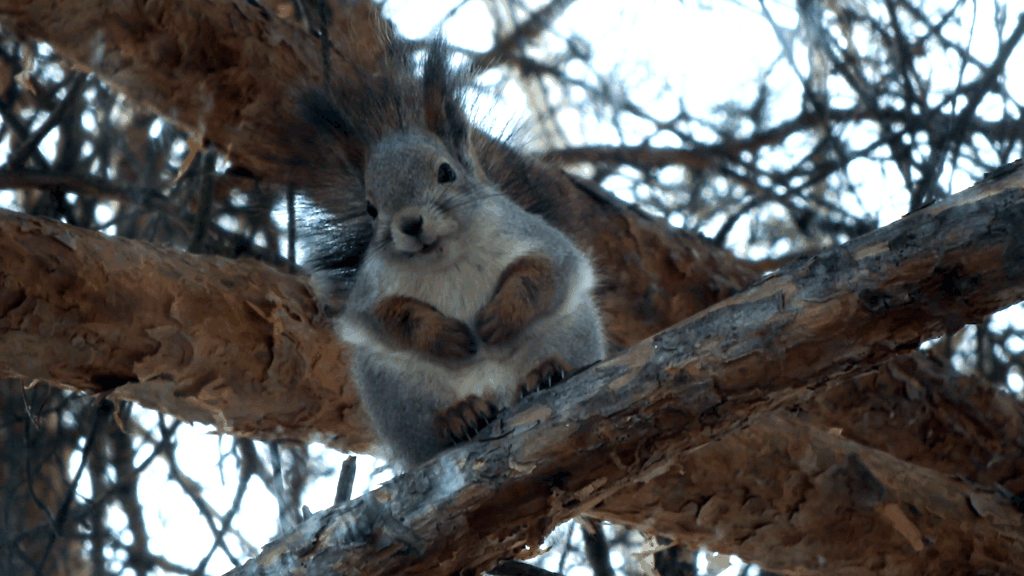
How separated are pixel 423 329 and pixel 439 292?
139mm

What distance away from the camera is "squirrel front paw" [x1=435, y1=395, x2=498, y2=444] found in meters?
1.96

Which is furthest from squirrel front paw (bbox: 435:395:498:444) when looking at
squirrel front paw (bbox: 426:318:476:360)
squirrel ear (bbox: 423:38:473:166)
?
squirrel ear (bbox: 423:38:473:166)

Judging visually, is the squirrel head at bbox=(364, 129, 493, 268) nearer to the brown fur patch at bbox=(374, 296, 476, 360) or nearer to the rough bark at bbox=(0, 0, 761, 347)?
the brown fur patch at bbox=(374, 296, 476, 360)

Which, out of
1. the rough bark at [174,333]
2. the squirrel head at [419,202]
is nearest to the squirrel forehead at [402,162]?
Result: the squirrel head at [419,202]

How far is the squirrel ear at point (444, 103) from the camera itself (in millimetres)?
2445

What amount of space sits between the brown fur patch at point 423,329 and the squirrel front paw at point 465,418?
17 centimetres

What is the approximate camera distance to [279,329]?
240 centimetres

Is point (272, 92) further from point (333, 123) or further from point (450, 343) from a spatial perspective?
point (450, 343)

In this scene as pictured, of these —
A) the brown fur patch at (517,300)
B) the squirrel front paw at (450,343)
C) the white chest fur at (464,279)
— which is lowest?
the squirrel front paw at (450,343)

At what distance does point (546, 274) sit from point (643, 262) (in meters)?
A: 0.88

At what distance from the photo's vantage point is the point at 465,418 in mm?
1970

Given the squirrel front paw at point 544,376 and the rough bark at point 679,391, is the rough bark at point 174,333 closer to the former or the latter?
the squirrel front paw at point 544,376

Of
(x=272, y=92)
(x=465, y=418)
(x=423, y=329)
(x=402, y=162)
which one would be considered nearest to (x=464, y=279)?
(x=423, y=329)

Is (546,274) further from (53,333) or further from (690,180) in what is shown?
(690,180)
